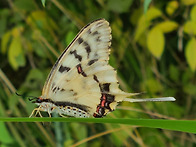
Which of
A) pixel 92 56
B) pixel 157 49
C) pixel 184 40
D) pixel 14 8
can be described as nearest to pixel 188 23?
pixel 157 49

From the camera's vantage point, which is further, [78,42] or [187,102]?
[187,102]

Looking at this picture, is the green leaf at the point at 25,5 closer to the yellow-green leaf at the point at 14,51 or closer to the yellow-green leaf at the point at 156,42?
the yellow-green leaf at the point at 14,51

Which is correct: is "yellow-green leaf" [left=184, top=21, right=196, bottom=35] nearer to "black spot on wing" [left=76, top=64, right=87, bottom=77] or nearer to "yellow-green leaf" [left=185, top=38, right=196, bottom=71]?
"yellow-green leaf" [left=185, top=38, right=196, bottom=71]

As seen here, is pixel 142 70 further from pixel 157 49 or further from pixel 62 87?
pixel 62 87

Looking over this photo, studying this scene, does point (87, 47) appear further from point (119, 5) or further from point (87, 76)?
point (119, 5)

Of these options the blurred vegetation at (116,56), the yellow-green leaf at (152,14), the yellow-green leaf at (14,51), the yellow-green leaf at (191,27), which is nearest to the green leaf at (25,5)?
the blurred vegetation at (116,56)

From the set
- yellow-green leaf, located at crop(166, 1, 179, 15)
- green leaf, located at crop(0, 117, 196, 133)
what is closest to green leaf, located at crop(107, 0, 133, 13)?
yellow-green leaf, located at crop(166, 1, 179, 15)
